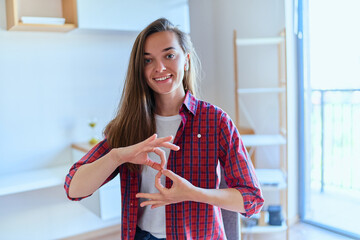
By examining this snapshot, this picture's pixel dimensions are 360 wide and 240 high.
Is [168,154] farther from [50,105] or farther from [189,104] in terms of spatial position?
[50,105]

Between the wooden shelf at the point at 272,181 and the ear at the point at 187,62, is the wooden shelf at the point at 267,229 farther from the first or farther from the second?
the ear at the point at 187,62

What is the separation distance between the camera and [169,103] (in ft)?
4.16

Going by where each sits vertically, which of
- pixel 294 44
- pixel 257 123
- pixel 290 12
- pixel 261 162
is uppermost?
pixel 290 12

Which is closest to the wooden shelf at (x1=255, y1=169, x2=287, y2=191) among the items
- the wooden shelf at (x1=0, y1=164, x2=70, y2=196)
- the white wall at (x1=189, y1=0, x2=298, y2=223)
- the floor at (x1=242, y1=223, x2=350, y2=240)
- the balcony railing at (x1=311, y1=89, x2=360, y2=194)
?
the white wall at (x1=189, y1=0, x2=298, y2=223)

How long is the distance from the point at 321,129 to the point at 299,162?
904 mm

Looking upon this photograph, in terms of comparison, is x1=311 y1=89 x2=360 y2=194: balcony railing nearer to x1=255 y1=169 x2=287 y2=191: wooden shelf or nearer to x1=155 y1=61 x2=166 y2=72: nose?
x1=255 y1=169 x2=287 y2=191: wooden shelf

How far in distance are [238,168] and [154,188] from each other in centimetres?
28

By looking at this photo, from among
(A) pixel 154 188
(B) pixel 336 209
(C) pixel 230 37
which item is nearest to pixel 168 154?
(A) pixel 154 188

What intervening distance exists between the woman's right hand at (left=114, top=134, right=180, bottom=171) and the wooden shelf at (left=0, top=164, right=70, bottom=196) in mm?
1619

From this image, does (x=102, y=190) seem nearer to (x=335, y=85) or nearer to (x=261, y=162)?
(x=261, y=162)

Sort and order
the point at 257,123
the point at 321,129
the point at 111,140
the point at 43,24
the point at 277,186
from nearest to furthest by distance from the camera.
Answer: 1. the point at 111,140
2. the point at 43,24
3. the point at 277,186
4. the point at 257,123
5. the point at 321,129

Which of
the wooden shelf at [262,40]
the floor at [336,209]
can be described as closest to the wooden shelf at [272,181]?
the floor at [336,209]

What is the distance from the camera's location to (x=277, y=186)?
9.64 ft

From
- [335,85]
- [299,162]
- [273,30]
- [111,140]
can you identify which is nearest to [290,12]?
[273,30]
